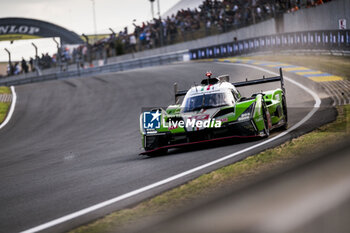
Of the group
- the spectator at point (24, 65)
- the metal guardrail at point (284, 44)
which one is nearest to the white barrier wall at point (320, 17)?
the metal guardrail at point (284, 44)

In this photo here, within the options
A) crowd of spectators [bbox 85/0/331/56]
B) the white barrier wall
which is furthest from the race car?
crowd of spectators [bbox 85/0/331/56]

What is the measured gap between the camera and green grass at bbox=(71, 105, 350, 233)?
5.19 metres

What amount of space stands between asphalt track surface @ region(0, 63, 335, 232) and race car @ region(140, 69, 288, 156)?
0.90 ft

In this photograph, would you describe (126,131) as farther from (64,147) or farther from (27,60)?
(27,60)

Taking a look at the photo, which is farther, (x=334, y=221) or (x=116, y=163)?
(x=116, y=163)

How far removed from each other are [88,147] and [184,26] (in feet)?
108

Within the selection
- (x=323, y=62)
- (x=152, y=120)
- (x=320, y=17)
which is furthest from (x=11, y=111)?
(x=320, y=17)

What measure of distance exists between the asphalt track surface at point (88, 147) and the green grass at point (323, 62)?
2628 mm

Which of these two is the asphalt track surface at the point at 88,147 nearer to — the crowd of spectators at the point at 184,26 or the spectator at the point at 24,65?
the crowd of spectators at the point at 184,26

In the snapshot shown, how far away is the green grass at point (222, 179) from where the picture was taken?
519 cm

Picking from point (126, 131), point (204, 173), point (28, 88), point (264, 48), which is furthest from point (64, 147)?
point (264, 48)

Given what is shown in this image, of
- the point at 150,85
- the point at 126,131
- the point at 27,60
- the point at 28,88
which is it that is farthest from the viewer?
the point at 27,60

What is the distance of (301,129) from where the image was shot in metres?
11.2

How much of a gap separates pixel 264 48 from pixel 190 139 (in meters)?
25.8
